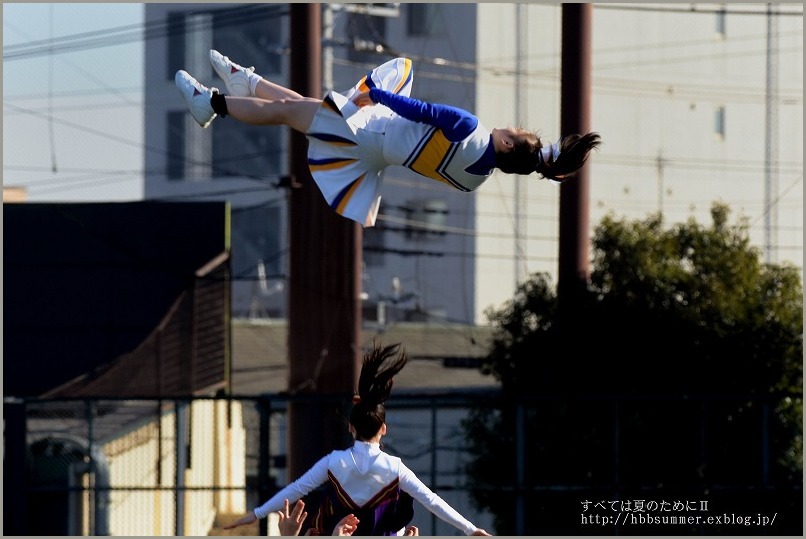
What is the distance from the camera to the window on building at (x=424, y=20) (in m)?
22.1

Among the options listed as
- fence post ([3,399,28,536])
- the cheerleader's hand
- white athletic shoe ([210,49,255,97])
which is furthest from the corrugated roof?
the cheerleader's hand

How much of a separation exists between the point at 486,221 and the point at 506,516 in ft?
36.8

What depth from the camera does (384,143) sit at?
17.5 ft

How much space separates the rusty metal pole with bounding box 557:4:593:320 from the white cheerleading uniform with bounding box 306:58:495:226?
531 centimetres

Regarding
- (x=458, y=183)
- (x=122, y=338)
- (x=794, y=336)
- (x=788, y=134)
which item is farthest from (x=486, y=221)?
(x=458, y=183)

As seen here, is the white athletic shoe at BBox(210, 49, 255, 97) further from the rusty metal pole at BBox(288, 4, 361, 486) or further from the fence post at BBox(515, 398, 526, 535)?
the rusty metal pole at BBox(288, 4, 361, 486)

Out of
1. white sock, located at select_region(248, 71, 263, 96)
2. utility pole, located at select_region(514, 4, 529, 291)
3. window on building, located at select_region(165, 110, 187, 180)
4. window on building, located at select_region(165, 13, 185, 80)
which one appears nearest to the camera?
white sock, located at select_region(248, 71, 263, 96)

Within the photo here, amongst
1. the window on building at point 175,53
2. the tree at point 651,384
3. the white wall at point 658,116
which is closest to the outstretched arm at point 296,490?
the tree at point 651,384

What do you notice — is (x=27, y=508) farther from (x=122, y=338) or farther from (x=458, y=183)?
(x=458, y=183)

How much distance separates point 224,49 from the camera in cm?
2583

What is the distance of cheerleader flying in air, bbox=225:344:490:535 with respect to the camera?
4855mm

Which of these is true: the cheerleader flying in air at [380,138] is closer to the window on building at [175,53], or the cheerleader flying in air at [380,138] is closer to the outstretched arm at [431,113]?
the outstretched arm at [431,113]

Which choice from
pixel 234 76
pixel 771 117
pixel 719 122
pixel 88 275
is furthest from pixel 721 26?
pixel 234 76

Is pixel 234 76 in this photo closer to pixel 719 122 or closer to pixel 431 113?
pixel 431 113
